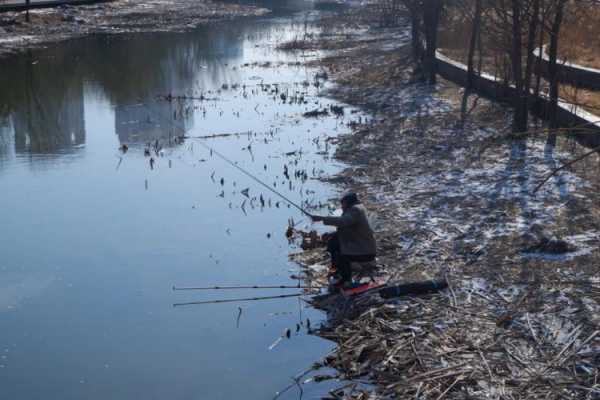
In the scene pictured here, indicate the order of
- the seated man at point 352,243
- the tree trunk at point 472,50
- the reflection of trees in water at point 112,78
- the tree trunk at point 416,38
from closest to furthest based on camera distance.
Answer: the seated man at point 352,243 < the reflection of trees in water at point 112,78 < the tree trunk at point 472,50 < the tree trunk at point 416,38

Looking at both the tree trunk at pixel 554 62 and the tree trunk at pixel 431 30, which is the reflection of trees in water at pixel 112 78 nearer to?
the tree trunk at pixel 431 30

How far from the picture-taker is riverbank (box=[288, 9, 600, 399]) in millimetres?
7500

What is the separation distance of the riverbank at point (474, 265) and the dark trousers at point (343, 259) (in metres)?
0.48

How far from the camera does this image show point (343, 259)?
32.2ft

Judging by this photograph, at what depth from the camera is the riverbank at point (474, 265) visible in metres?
7.50

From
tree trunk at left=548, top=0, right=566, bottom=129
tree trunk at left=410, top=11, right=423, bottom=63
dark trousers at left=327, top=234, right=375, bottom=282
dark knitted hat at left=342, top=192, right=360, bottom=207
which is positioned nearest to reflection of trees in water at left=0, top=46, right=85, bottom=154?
tree trunk at left=548, top=0, right=566, bottom=129

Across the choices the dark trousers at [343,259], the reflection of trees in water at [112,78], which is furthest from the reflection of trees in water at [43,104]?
the dark trousers at [343,259]

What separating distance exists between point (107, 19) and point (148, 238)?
44.2m

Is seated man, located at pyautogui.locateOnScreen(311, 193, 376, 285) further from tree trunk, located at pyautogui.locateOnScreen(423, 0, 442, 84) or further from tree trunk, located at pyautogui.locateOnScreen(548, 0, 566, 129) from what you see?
tree trunk, located at pyautogui.locateOnScreen(423, 0, 442, 84)

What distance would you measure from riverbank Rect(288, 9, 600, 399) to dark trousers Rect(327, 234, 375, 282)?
0.48 meters

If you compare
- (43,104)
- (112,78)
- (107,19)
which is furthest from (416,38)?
(107,19)

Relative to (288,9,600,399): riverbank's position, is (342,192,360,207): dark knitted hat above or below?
above

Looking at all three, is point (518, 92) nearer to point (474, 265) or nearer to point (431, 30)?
point (474, 265)

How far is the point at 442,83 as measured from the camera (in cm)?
2555
